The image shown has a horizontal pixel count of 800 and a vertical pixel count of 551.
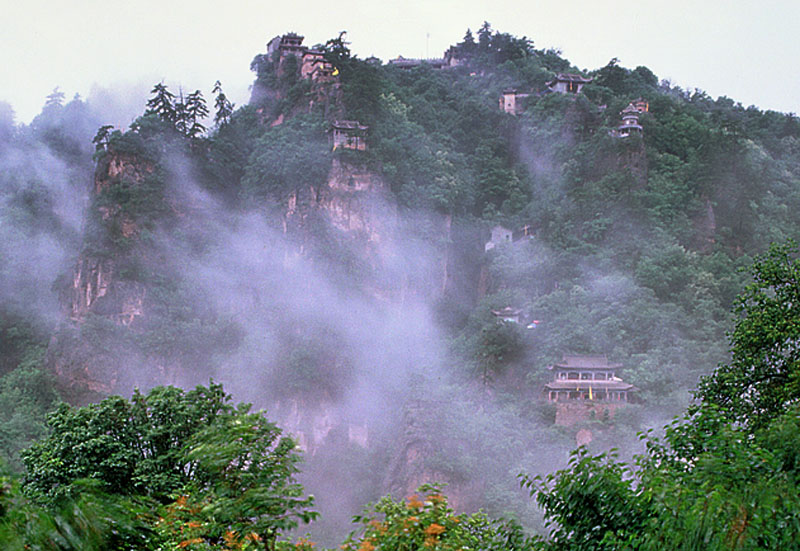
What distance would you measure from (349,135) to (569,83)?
17937 mm

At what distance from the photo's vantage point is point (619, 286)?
110 feet

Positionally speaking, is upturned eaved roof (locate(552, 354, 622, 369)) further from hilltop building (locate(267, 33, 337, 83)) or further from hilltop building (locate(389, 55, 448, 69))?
hilltop building (locate(389, 55, 448, 69))

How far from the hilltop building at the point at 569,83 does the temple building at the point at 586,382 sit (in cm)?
2493

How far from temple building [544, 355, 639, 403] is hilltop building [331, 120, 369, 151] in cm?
1531

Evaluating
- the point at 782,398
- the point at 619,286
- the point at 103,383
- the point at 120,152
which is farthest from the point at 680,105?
the point at 782,398

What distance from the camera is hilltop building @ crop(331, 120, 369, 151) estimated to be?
128 ft

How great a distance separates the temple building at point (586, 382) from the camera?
29.6 m

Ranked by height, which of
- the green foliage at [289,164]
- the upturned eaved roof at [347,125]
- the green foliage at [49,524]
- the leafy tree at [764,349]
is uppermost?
the upturned eaved roof at [347,125]

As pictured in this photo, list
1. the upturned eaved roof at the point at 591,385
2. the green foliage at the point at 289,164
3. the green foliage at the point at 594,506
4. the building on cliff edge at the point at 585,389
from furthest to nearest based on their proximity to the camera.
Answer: the green foliage at the point at 289,164, the upturned eaved roof at the point at 591,385, the building on cliff edge at the point at 585,389, the green foliage at the point at 594,506

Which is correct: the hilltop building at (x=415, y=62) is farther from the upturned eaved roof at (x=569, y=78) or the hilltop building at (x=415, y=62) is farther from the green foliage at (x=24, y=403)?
the green foliage at (x=24, y=403)

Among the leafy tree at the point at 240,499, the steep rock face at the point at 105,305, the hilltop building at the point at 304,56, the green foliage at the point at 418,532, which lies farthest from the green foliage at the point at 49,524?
the hilltop building at the point at 304,56

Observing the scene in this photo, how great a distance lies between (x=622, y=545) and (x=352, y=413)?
25918 millimetres

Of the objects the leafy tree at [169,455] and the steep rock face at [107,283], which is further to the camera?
the steep rock face at [107,283]

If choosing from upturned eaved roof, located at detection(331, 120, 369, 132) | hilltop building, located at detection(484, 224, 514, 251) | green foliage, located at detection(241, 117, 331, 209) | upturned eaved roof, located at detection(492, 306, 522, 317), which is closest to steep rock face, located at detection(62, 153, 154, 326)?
green foliage, located at detection(241, 117, 331, 209)
